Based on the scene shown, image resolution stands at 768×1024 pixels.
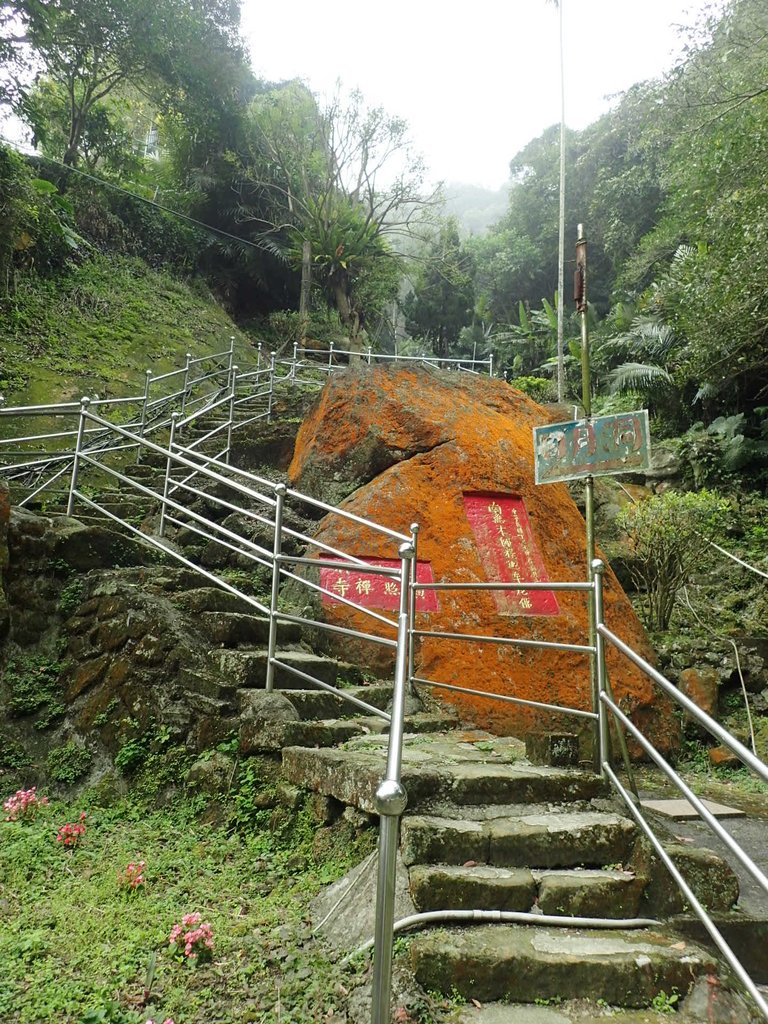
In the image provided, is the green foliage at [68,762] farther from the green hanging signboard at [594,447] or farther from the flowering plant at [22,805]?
the green hanging signboard at [594,447]

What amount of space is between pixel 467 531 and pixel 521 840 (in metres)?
3.27

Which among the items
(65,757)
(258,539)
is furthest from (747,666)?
(65,757)

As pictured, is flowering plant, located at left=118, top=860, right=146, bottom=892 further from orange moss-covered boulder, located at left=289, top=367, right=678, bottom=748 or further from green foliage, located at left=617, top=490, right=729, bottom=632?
green foliage, located at left=617, top=490, right=729, bottom=632

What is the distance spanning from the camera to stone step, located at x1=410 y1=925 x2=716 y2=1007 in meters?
1.81

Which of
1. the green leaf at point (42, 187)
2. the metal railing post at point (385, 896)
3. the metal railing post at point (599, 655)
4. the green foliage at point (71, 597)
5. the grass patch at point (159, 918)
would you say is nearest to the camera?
the metal railing post at point (385, 896)

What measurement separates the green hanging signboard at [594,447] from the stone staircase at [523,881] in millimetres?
1582

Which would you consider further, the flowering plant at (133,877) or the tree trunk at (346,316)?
the tree trunk at (346,316)

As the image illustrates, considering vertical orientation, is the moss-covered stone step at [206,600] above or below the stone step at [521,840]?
above

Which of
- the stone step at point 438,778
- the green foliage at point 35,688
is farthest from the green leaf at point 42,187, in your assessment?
the stone step at point 438,778

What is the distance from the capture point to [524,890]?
2098 mm

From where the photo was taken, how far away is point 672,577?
6.60 meters

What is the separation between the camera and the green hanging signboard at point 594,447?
3.39 meters

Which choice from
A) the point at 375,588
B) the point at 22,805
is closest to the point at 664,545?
the point at 375,588

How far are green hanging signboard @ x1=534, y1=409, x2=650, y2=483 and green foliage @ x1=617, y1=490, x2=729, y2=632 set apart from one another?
337 cm
